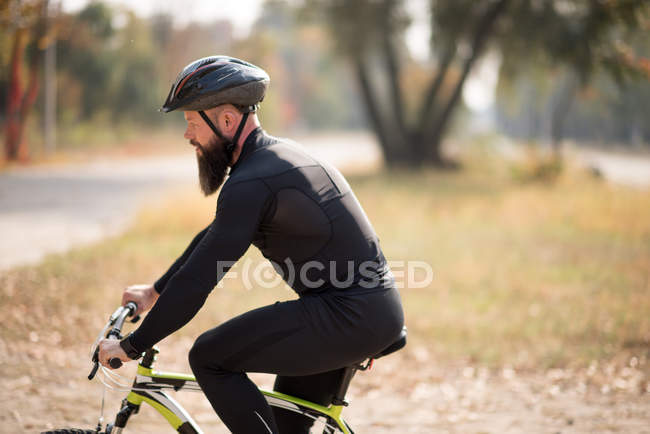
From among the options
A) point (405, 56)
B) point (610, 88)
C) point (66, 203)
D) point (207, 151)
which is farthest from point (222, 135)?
point (405, 56)

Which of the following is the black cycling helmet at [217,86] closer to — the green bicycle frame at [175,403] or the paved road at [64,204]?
the green bicycle frame at [175,403]

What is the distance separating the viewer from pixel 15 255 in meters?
9.16

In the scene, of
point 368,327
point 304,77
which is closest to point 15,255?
point 368,327

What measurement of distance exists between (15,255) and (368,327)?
27.2 ft

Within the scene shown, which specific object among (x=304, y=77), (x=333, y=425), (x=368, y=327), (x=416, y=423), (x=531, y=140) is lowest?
(x=304, y=77)

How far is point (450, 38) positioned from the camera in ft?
70.0

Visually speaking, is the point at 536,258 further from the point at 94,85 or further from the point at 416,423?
the point at 94,85

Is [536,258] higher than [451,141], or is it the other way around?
[536,258]

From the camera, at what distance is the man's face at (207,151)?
2.29 m

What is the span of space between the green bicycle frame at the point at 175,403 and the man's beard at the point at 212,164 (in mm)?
710

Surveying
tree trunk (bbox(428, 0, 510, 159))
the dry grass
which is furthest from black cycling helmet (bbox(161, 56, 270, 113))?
tree trunk (bbox(428, 0, 510, 159))

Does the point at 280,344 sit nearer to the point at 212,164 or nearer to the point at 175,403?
the point at 175,403

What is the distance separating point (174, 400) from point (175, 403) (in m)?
0.03

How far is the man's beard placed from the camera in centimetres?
231
